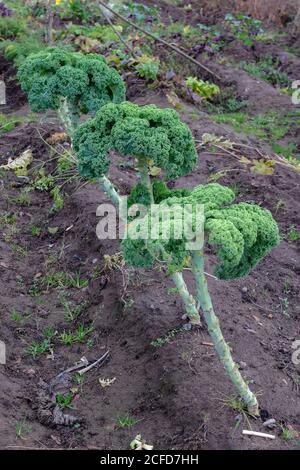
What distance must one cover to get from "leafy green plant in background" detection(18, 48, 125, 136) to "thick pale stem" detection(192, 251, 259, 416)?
5.31ft

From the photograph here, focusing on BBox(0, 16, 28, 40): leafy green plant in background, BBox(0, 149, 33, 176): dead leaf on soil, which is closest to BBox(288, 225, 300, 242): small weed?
BBox(0, 149, 33, 176): dead leaf on soil

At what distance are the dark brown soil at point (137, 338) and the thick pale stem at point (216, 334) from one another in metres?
0.15

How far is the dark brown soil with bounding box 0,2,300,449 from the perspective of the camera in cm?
404

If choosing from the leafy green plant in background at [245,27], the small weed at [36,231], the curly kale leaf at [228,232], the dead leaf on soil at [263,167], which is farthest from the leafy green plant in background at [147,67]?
the curly kale leaf at [228,232]

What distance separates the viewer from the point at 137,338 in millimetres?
4730

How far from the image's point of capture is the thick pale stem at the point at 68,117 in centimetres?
475

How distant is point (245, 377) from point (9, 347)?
1.73 meters

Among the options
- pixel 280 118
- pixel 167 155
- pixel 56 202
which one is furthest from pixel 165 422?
pixel 280 118

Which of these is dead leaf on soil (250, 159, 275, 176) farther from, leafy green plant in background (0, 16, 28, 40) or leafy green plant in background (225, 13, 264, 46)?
leafy green plant in background (225, 13, 264, 46)

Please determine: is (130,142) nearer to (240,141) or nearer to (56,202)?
(56,202)

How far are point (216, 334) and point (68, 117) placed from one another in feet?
7.17

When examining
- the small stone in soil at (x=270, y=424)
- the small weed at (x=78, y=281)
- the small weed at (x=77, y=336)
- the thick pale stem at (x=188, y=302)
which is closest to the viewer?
the small stone in soil at (x=270, y=424)

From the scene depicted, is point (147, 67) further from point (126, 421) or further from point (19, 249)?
point (126, 421)

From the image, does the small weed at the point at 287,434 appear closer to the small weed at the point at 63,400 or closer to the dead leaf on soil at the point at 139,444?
the dead leaf on soil at the point at 139,444
